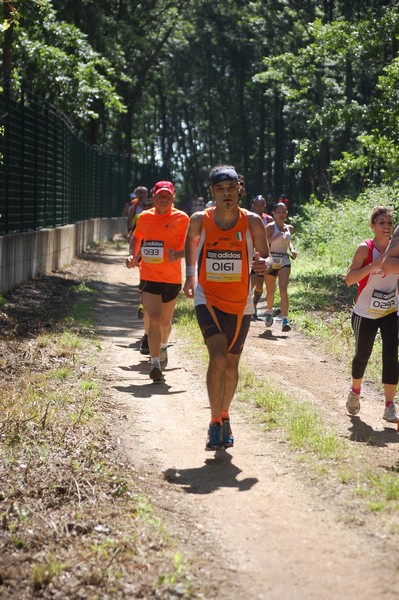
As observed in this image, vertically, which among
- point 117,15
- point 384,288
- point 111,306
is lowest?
point 111,306

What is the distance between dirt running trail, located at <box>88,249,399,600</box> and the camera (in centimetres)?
523

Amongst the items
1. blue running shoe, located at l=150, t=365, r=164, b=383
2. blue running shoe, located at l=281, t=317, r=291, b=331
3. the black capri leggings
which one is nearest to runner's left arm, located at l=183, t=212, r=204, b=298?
the black capri leggings

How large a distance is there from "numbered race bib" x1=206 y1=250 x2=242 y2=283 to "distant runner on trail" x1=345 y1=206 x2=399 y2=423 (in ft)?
4.24

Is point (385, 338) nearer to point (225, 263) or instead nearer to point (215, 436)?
point (225, 263)

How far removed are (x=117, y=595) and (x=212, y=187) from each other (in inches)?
139

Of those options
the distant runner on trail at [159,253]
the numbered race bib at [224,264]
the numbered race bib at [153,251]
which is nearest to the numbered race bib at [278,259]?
the distant runner on trail at [159,253]

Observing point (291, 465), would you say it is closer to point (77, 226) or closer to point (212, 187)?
point (212, 187)

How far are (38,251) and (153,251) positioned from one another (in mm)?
9381

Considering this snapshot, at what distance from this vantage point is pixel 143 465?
7406mm

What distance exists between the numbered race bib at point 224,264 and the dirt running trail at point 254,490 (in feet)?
4.10

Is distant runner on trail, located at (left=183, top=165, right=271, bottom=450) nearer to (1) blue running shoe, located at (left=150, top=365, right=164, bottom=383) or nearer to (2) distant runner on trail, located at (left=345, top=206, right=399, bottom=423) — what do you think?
(2) distant runner on trail, located at (left=345, top=206, right=399, bottom=423)

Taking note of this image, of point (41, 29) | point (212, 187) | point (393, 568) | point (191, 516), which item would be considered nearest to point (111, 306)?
point (41, 29)

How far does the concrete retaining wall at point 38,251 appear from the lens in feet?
53.4

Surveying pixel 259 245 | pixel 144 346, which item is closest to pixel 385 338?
pixel 259 245
